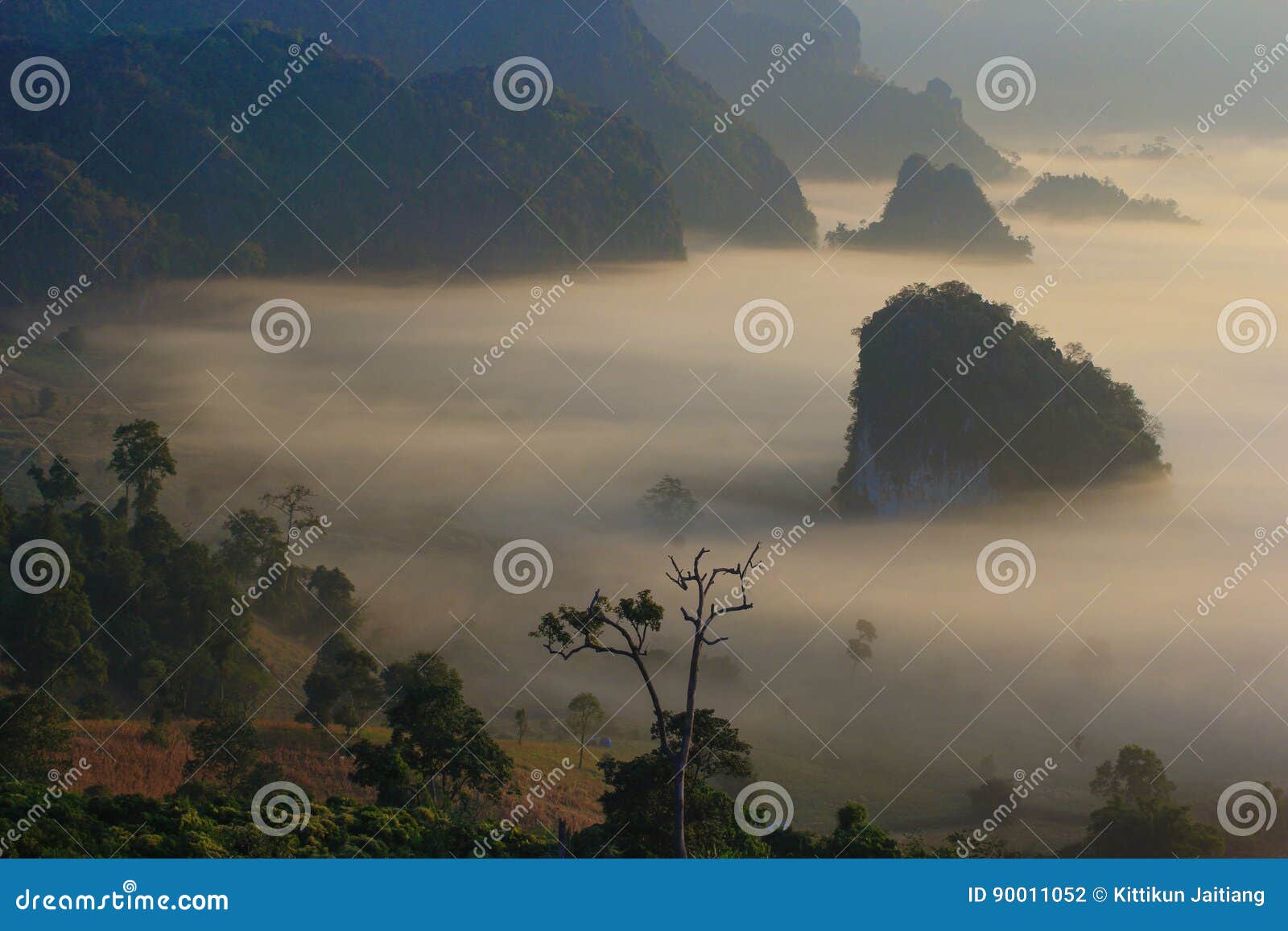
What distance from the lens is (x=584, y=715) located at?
70.8m

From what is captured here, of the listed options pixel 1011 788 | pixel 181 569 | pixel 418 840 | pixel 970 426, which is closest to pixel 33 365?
pixel 181 569

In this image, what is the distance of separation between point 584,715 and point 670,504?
74798 mm

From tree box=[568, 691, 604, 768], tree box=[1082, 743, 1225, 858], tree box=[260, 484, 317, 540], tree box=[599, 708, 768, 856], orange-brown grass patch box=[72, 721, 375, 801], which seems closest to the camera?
tree box=[599, 708, 768, 856]

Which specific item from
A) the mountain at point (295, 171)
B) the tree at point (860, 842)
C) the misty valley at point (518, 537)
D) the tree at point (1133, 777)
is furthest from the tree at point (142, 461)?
the mountain at point (295, 171)

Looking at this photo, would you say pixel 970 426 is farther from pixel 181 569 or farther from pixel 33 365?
pixel 33 365

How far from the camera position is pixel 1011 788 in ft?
215

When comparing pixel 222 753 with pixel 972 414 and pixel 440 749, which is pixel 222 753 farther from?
pixel 972 414

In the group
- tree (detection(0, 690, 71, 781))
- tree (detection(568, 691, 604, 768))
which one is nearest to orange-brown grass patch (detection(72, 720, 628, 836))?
tree (detection(0, 690, 71, 781))

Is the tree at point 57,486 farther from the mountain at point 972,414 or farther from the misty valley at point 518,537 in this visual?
the mountain at point 972,414

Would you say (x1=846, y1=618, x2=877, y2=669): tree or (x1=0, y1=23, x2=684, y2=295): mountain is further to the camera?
(x1=0, y1=23, x2=684, y2=295): mountain

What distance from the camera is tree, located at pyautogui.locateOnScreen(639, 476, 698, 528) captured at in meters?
143

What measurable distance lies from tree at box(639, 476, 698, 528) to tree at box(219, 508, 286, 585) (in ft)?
197

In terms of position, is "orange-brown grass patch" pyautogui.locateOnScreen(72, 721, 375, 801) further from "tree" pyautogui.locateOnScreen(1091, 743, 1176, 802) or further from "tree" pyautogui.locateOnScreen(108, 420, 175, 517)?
"tree" pyautogui.locateOnScreen(1091, 743, 1176, 802)

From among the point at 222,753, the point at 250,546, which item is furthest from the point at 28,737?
the point at 250,546
